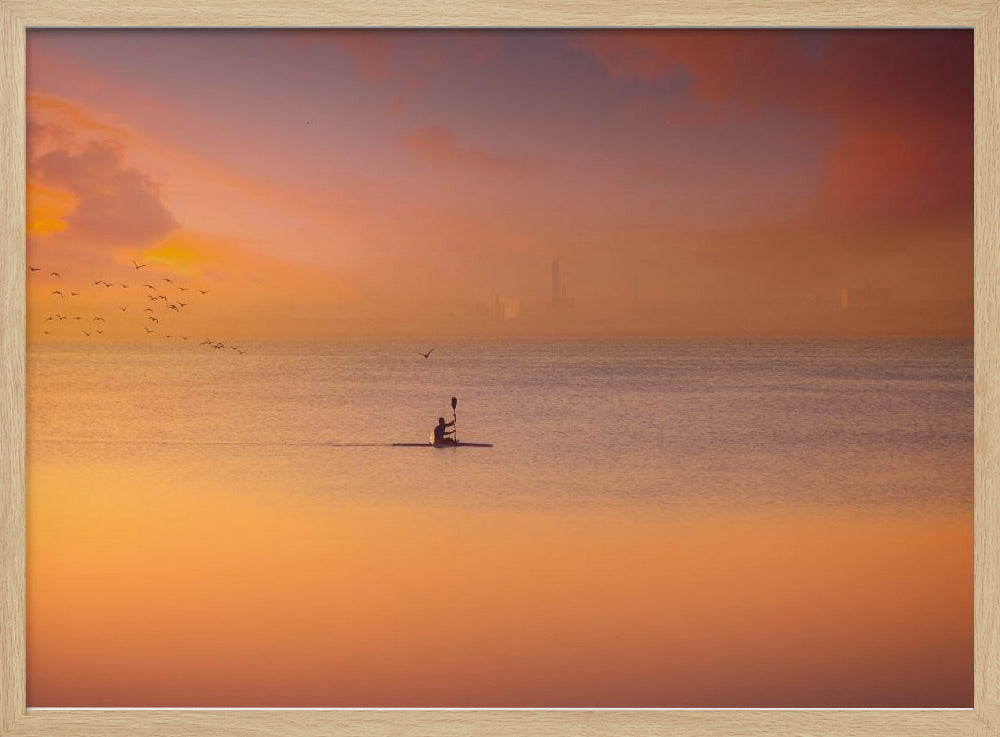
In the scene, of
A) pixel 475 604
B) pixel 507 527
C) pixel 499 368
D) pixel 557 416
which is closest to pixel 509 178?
pixel 499 368

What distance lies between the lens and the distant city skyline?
1936 mm

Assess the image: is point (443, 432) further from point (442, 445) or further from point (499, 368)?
point (499, 368)

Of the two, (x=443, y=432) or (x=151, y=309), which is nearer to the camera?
(x=151, y=309)

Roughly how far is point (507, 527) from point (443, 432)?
0.87 feet

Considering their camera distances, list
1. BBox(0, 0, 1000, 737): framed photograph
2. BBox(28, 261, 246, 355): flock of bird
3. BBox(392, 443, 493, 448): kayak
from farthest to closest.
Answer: BBox(392, 443, 493, 448): kayak → BBox(28, 261, 246, 355): flock of bird → BBox(0, 0, 1000, 737): framed photograph

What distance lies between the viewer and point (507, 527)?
217 cm

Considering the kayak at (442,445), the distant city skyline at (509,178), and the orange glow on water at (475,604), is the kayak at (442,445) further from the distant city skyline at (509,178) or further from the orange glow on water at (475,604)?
the distant city skyline at (509,178)

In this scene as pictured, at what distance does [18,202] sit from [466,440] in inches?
41.3

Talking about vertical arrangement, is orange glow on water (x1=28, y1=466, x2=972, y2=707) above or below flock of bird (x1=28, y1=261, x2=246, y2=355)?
below

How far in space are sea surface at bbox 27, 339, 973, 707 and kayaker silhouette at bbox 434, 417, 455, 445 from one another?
26 millimetres

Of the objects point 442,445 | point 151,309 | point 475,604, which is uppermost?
point 151,309

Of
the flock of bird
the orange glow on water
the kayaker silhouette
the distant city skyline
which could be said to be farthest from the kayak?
the flock of bird

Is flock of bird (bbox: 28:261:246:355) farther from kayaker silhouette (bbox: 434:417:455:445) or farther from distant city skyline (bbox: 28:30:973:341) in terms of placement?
kayaker silhouette (bbox: 434:417:455:445)

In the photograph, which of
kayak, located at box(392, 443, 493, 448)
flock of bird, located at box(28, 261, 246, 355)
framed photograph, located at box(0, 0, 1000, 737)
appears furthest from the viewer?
kayak, located at box(392, 443, 493, 448)
